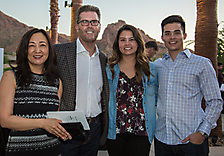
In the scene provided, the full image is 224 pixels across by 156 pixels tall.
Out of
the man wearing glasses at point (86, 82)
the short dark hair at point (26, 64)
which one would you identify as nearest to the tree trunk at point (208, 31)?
the man wearing glasses at point (86, 82)

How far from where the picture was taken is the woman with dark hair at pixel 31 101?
1590mm

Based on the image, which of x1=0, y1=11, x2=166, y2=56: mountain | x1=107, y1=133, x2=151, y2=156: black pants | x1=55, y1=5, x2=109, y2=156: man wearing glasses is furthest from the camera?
x1=0, y1=11, x2=166, y2=56: mountain

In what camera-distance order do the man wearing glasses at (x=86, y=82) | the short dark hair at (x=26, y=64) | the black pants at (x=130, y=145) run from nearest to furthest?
1. the short dark hair at (x=26, y=64)
2. the black pants at (x=130, y=145)
3. the man wearing glasses at (x=86, y=82)

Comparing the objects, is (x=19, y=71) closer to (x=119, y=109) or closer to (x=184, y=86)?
(x=119, y=109)

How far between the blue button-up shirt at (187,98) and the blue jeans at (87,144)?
2.82 feet

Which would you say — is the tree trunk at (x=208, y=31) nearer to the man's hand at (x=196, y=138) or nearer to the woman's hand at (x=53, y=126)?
the man's hand at (x=196, y=138)

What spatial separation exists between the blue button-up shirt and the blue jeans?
0.86m

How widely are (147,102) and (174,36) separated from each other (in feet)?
3.11

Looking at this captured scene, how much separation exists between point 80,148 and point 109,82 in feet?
3.25

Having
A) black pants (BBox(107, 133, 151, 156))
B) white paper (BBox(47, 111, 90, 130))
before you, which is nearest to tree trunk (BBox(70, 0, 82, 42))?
black pants (BBox(107, 133, 151, 156))

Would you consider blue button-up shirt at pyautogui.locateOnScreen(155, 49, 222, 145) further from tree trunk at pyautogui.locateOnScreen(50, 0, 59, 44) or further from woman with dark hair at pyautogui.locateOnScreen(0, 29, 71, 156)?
tree trunk at pyautogui.locateOnScreen(50, 0, 59, 44)

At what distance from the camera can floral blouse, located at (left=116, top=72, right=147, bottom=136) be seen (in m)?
2.17

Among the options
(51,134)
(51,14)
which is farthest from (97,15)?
(51,14)

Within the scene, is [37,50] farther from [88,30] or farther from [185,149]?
[185,149]
